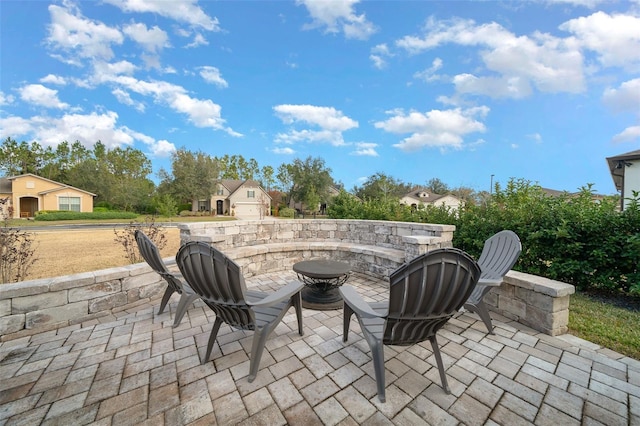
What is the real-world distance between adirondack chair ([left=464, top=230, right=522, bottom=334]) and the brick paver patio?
10.5 inches

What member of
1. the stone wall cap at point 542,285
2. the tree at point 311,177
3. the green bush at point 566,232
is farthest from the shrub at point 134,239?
the tree at point 311,177

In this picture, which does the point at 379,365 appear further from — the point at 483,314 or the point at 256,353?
the point at 483,314

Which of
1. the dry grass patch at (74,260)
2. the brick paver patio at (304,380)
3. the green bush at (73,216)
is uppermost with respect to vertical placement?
the green bush at (73,216)

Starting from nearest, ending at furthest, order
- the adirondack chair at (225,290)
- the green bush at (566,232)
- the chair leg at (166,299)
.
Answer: the adirondack chair at (225,290) < the chair leg at (166,299) < the green bush at (566,232)

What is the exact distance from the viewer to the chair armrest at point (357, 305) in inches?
70.8

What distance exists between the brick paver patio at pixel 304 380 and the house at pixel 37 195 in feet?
100

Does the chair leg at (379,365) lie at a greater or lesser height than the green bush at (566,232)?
lesser

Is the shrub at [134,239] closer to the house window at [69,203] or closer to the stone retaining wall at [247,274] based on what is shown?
the stone retaining wall at [247,274]

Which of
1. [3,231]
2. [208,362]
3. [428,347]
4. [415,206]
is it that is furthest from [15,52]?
[415,206]

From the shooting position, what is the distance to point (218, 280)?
68.2 inches

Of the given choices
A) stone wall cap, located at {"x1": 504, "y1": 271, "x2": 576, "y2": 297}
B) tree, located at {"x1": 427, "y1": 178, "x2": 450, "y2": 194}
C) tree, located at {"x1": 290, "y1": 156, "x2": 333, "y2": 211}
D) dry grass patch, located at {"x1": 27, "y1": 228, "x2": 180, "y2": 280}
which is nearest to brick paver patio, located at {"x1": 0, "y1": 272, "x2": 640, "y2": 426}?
stone wall cap, located at {"x1": 504, "y1": 271, "x2": 576, "y2": 297}

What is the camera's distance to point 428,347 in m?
2.27

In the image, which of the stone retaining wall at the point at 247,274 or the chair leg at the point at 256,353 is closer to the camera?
the chair leg at the point at 256,353

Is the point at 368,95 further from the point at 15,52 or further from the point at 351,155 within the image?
the point at 15,52
